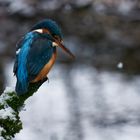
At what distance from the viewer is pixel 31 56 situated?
11.1 ft

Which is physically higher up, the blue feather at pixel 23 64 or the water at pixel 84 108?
the water at pixel 84 108

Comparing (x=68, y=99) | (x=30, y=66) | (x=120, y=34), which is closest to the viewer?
(x=30, y=66)

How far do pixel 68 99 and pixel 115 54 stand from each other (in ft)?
7.24

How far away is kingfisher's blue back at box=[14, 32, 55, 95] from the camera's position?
10.8 feet

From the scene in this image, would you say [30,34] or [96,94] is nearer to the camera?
[30,34]

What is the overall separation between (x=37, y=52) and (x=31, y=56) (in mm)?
60

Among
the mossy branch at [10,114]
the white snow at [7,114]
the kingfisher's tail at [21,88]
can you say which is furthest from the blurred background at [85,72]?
the white snow at [7,114]

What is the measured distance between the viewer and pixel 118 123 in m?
7.46

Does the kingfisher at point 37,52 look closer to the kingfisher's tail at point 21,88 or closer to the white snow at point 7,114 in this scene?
the kingfisher's tail at point 21,88

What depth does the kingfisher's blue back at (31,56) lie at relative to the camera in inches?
130

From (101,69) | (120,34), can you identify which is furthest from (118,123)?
(120,34)

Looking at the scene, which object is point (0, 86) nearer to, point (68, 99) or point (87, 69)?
point (68, 99)

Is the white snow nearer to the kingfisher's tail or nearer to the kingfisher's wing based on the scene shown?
the kingfisher's tail

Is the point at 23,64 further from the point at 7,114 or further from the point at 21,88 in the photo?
the point at 7,114
